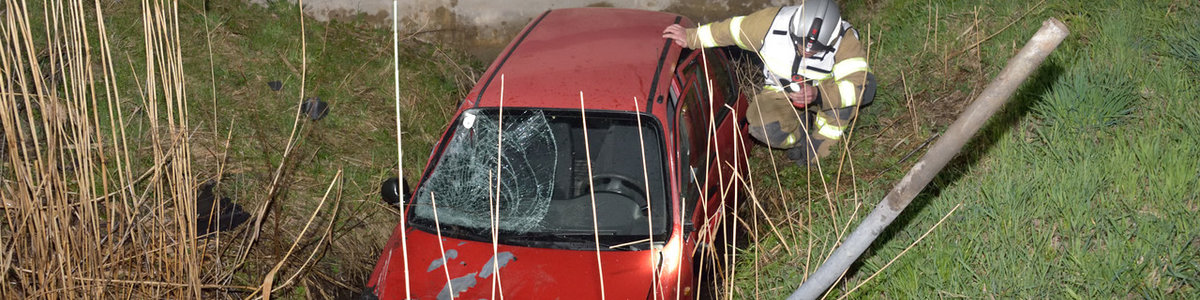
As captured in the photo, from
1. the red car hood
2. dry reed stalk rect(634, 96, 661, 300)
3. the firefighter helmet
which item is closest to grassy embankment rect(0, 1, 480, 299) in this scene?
the red car hood

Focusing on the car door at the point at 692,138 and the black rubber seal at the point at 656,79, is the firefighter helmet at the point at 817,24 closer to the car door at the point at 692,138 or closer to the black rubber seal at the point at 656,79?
the car door at the point at 692,138

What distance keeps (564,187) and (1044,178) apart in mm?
2327

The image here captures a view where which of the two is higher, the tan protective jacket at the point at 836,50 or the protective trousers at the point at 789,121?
the tan protective jacket at the point at 836,50

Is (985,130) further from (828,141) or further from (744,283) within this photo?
(744,283)

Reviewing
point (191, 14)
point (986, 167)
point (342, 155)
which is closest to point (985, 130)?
point (986, 167)

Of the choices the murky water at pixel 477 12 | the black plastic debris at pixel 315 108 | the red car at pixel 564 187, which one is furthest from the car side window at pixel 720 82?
the black plastic debris at pixel 315 108

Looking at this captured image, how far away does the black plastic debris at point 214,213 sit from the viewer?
5270 millimetres

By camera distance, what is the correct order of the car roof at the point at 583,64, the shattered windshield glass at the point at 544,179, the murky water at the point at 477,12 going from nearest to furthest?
the shattered windshield glass at the point at 544,179 < the car roof at the point at 583,64 < the murky water at the point at 477,12

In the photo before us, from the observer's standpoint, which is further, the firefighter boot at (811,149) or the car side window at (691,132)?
the firefighter boot at (811,149)

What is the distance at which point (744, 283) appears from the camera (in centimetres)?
461

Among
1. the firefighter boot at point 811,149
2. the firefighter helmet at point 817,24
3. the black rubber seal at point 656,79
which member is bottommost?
the firefighter boot at point 811,149

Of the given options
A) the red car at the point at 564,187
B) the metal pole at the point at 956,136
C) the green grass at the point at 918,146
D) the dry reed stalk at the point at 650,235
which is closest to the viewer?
the metal pole at the point at 956,136

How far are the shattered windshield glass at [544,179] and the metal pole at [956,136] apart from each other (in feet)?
6.69

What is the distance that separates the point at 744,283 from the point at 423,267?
164cm
